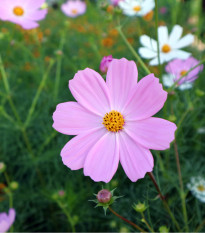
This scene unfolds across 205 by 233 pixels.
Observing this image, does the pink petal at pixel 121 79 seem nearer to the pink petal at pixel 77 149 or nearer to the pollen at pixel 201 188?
the pink petal at pixel 77 149

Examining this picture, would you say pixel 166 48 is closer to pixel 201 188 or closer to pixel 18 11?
pixel 201 188

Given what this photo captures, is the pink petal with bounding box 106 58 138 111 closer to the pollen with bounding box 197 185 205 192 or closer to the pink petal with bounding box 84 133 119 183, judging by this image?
the pink petal with bounding box 84 133 119 183

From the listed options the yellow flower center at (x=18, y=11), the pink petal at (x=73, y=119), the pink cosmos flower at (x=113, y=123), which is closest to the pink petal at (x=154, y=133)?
the pink cosmos flower at (x=113, y=123)

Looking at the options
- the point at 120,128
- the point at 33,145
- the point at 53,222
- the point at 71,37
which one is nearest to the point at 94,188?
the point at 53,222

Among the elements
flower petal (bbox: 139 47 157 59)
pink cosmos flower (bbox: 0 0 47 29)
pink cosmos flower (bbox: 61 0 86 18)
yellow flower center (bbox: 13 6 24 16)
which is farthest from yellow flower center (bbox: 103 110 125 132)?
pink cosmos flower (bbox: 61 0 86 18)

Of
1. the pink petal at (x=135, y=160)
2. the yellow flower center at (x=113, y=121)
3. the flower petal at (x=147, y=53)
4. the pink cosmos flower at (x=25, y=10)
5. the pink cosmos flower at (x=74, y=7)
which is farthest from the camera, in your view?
the pink cosmos flower at (x=74, y=7)
